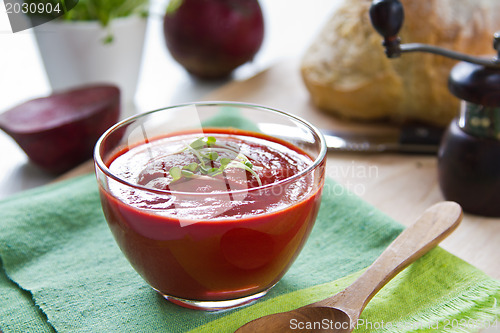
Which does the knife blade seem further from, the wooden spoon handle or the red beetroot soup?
the red beetroot soup

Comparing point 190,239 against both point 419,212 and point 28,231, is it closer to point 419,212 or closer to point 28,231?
point 28,231

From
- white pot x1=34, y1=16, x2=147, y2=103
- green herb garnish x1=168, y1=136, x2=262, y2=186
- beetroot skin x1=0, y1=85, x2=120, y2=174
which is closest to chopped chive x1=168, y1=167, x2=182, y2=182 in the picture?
green herb garnish x1=168, y1=136, x2=262, y2=186

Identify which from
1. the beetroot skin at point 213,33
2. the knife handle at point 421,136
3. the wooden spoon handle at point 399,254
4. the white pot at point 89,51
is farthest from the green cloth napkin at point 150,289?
the beetroot skin at point 213,33

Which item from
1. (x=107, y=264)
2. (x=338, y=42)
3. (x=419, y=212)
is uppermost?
(x=338, y=42)

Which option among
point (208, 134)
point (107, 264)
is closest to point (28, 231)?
point (107, 264)

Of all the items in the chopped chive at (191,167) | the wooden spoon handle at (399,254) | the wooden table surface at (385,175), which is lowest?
the wooden table surface at (385,175)

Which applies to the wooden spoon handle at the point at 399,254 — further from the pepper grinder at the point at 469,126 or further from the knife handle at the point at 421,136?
the knife handle at the point at 421,136
